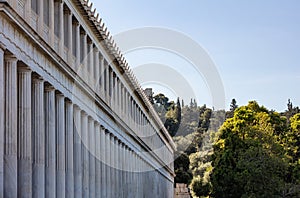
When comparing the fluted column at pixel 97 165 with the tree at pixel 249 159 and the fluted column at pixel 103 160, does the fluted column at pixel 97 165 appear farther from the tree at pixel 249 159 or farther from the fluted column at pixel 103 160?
the tree at pixel 249 159

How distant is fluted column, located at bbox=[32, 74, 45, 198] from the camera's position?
28.6 meters

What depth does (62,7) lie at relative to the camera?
33688 mm

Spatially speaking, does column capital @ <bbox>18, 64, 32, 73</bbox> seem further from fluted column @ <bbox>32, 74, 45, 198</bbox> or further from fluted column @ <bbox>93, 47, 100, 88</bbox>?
fluted column @ <bbox>93, 47, 100, 88</bbox>

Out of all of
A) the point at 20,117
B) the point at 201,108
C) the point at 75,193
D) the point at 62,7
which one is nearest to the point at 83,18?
the point at 62,7

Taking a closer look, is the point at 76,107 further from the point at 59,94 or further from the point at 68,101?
the point at 59,94

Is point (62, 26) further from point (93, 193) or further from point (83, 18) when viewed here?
point (93, 193)

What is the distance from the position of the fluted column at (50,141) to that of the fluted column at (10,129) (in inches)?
203

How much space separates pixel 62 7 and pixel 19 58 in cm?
815

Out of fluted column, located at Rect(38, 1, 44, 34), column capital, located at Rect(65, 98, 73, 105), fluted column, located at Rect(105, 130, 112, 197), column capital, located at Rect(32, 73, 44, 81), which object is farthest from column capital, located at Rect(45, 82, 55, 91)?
fluted column, located at Rect(105, 130, 112, 197)

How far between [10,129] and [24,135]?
1.78 meters

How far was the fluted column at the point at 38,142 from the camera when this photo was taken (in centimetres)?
2862

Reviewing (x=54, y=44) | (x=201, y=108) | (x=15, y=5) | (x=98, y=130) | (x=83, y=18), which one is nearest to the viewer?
(x=15, y=5)

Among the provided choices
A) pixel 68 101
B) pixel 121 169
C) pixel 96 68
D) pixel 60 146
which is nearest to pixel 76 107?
pixel 68 101

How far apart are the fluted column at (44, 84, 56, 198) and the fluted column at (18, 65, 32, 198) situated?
337cm
